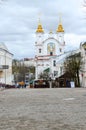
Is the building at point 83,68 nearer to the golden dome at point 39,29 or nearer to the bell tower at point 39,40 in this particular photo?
the bell tower at point 39,40

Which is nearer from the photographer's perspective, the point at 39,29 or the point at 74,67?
the point at 74,67

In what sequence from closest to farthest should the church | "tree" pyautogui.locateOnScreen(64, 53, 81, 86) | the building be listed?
"tree" pyautogui.locateOnScreen(64, 53, 81, 86), the building, the church

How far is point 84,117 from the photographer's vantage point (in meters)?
17.2

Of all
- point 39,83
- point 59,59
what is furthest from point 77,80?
point 59,59

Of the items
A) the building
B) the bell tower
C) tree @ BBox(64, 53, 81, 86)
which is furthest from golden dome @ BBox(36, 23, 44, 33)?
tree @ BBox(64, 53, 81, 86)

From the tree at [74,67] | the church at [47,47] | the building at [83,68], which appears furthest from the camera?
the church at [47,47]

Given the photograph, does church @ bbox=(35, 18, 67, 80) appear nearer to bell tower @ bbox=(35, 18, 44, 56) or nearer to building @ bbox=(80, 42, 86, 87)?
bell tower @ bbox=(35, 18, 44, 56)

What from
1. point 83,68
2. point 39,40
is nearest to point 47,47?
point 39,40

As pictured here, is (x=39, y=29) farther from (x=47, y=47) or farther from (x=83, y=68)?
(x=83, y=68)

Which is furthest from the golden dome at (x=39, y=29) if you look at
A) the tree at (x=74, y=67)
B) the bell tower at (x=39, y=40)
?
the tree at (x=74, y=67)

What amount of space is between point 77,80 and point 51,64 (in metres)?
61.1

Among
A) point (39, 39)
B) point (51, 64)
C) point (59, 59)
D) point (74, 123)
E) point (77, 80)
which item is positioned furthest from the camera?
point (39, 39)

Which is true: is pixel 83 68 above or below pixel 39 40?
below

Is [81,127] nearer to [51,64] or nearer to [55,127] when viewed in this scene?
[55,127]
